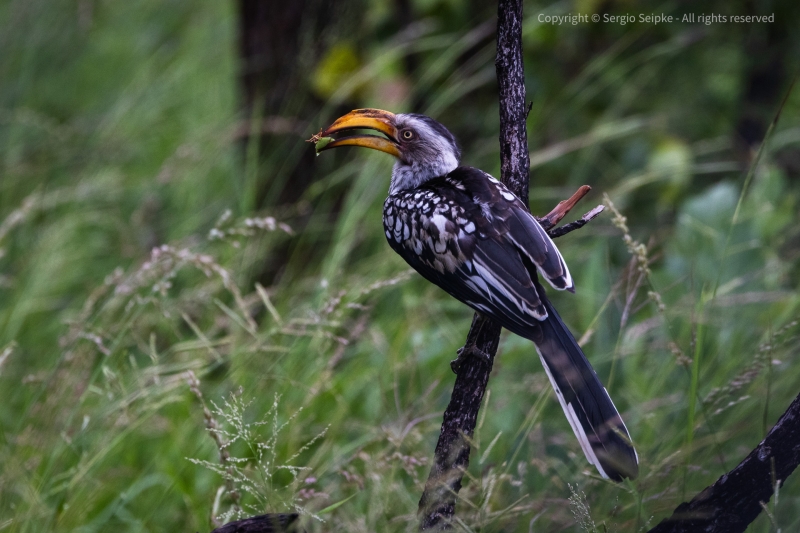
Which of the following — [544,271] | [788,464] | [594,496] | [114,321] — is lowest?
[594,496]

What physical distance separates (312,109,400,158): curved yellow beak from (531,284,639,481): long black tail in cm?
66

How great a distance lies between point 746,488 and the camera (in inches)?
56.2

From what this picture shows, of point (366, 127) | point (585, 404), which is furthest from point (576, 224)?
point (366, 127)

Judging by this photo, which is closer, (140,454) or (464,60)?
(140,454)

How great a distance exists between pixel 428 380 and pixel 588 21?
223cm

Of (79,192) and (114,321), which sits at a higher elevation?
(79,192)

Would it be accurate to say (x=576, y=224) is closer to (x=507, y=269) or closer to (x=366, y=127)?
(x=507, y=269)

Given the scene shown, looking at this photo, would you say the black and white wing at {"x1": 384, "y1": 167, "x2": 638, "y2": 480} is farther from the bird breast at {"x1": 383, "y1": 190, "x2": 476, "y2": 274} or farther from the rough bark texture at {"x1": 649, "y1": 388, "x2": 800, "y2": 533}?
the rough bark texture at {"x1": 649, "y1": 388, "x2": 800, "y2": 533}

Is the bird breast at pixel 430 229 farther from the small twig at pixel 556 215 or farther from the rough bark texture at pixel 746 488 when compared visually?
the rough bark texture at pixel 746 488

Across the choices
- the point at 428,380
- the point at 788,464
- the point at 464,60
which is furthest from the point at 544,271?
the point at 464,60

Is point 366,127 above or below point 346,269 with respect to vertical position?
above

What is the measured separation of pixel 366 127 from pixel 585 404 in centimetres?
94

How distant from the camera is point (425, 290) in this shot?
13.2ft

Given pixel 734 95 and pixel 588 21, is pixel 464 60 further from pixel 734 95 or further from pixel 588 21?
pixel 734 95
